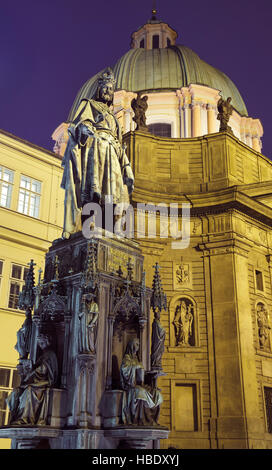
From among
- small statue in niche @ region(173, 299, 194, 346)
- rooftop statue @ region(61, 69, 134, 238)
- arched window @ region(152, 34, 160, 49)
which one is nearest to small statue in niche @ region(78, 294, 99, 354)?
rooftop statue @ region(61, 69, 134, 238)

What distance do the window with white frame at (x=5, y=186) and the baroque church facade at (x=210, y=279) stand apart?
0.72 m

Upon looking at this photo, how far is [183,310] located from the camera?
25547 millimetres

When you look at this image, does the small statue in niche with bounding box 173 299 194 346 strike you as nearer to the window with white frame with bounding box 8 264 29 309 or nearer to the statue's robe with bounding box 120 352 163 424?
the window with white frame with bounding box 8 264 29 309

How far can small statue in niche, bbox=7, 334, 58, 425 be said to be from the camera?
22.9 feet

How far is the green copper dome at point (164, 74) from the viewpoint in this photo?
41.0 m

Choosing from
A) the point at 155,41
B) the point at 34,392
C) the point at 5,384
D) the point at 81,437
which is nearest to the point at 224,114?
the point at 5,384

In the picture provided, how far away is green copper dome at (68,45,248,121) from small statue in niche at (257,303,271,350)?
21158 millimetres

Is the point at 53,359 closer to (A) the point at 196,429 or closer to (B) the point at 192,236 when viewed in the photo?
(A) the point at 196,429

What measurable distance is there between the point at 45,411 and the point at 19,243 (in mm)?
16579

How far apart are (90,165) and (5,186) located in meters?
15.4

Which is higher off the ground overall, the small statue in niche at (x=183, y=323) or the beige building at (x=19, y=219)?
the beige building at (x=19, y=219)

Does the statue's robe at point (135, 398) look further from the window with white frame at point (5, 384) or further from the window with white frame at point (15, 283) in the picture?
the window with white frame at point (15, 283)

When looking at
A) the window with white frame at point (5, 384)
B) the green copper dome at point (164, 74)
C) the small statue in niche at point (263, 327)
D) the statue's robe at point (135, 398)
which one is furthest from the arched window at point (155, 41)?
the statue's robe at point (135, 398)
